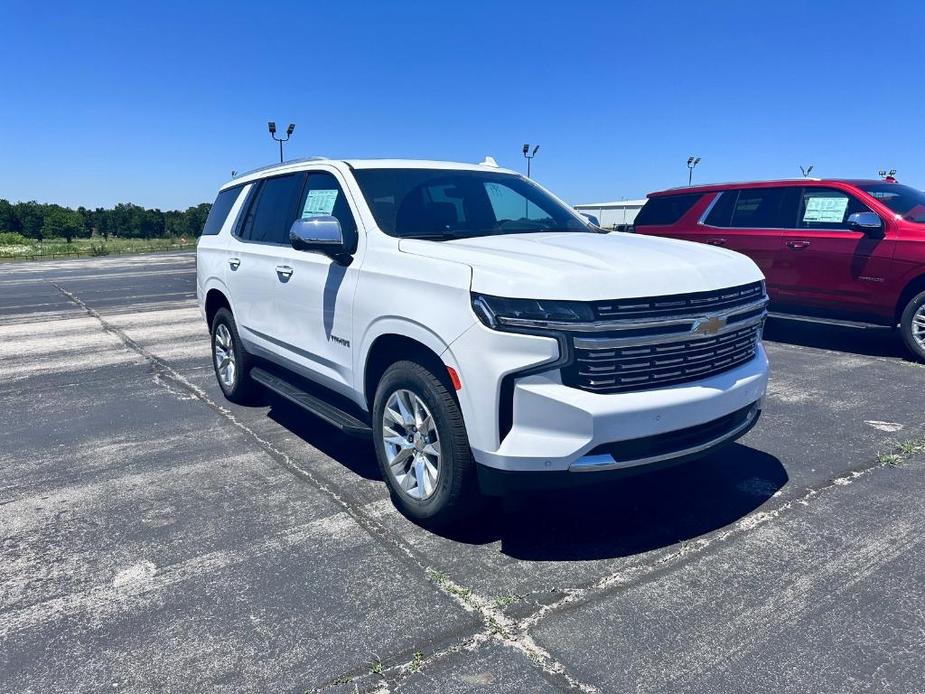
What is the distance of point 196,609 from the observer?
2963 millimetres

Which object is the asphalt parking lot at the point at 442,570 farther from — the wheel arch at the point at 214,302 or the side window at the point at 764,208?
the side window at the point at 764,208

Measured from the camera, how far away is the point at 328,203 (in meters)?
4.54

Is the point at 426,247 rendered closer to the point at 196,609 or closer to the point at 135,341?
the point at 196,609

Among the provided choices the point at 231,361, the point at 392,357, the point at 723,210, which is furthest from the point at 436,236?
the point at 723,210

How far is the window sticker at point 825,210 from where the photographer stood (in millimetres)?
8195

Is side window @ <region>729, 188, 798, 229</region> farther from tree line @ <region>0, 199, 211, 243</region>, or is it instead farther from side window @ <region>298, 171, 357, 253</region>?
tree line @ <region>0, 199, 211, 243</region>

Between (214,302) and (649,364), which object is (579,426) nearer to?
(649,364)

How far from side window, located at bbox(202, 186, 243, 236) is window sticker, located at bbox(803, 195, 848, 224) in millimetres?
6673

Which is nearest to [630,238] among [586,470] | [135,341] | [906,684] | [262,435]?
[586,470]

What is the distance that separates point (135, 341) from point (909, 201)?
32.6 feet

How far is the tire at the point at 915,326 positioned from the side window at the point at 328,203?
6.46 metres


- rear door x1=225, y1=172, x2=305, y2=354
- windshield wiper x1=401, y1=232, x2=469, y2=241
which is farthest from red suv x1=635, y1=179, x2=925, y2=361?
rear door x1=225, y1=172, x2=305, y2=354

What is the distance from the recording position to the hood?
306 centimetres

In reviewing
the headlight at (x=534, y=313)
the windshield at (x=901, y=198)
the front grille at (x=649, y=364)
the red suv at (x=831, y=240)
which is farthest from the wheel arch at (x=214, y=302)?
the windshield at (x=901, y=198)
